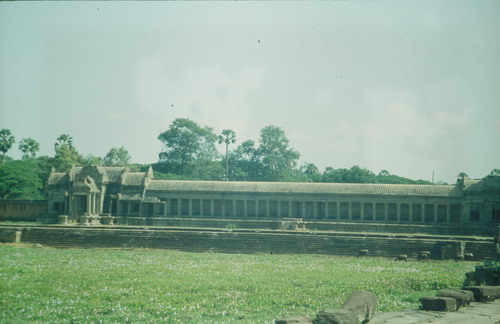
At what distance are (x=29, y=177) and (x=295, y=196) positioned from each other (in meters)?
39.0

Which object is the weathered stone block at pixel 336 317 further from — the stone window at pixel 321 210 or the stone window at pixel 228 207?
the stone window at pixel 228 207

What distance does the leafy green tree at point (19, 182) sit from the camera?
73.2 metres

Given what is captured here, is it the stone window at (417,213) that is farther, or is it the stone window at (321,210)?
the stone window at (321,210)

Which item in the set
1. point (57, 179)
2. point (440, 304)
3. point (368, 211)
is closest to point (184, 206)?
point (57, 179)

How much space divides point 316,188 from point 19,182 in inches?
1637

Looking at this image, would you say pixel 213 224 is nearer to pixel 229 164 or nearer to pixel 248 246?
pixel 248 246

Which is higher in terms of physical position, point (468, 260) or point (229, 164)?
point (229, 164)

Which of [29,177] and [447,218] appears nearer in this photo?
[447,218]

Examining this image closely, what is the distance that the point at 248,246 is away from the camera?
3819 centimetres

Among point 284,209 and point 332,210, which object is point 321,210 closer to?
Result: point 332,210

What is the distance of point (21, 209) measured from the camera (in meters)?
61.1

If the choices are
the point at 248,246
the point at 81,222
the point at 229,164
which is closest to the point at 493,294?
the point at 248,246

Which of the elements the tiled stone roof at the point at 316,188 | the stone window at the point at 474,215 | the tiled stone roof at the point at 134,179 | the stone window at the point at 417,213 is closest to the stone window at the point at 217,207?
the tiled stone roof at the point at 316,188

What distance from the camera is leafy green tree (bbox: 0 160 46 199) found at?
240 ft
